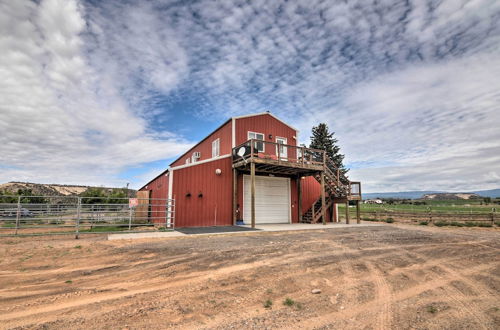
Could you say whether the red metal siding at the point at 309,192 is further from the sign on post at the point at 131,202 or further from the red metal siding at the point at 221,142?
the sign on post at the point at 131,202

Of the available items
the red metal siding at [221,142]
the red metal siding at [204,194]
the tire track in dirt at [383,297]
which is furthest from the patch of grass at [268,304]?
the red metal siding at [221,142]

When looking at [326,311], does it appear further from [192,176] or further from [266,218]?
[266,218]

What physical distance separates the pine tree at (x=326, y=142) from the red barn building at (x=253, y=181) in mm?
29305

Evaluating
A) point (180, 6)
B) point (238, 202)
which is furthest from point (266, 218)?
point (180, 6)

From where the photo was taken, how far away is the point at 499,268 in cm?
611

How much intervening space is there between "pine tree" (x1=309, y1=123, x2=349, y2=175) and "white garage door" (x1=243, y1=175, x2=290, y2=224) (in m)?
31.2

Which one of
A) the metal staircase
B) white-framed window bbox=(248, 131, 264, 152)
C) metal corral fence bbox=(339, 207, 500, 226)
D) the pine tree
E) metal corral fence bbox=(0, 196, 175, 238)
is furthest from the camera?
the pine tree

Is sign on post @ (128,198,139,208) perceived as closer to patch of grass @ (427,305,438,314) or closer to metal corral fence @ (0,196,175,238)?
metal corral fence @ (0,196,175,238)

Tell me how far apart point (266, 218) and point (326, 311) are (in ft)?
40.2

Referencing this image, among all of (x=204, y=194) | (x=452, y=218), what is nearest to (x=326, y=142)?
(x=452, y=218)

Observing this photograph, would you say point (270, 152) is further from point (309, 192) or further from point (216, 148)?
point (309, 192)

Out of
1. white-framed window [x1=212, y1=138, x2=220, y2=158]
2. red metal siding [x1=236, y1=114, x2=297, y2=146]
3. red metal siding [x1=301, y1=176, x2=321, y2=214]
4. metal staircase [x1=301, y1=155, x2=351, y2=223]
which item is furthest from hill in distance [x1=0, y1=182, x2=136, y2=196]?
metal staircase [x1=301, y1=155, x2=351, y2=223]

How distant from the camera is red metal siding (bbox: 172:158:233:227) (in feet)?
41.6

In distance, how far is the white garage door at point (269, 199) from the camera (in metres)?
15.1
